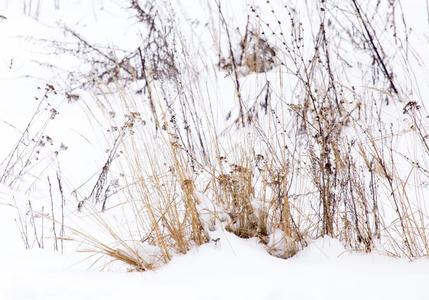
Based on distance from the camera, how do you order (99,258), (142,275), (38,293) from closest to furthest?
(38,293)
(142,275)
(99,258)

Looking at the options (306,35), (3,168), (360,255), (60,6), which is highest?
(60,6)

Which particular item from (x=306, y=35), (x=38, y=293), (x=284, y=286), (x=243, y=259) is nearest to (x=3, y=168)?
(x=38, y=293)

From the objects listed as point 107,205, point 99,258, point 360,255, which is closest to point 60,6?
point 107,205

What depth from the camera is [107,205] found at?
10.3 feet

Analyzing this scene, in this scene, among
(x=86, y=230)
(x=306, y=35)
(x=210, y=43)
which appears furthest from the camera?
(x=210, y=43)

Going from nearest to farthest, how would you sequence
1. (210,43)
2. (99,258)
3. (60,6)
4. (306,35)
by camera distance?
(99,258) → (306,35) → (210,43) → (60,6)

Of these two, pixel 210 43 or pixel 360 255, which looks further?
pixel 210 43

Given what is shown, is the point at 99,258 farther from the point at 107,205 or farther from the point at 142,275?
the point at 107,205

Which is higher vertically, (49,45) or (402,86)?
(49,45)

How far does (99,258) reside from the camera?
89.6 inches

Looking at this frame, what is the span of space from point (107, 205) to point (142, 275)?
1.06 m

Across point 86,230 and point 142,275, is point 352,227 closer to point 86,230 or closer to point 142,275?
point 142,275

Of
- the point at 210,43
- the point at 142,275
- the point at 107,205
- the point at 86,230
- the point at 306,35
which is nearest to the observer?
the point at 142,275

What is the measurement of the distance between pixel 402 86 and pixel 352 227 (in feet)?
4.94
